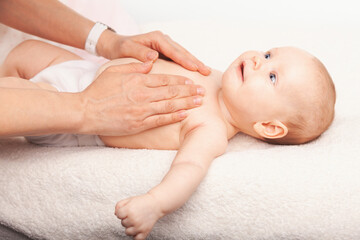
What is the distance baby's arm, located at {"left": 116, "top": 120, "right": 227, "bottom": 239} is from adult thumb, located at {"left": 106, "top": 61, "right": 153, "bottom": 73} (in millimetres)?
253

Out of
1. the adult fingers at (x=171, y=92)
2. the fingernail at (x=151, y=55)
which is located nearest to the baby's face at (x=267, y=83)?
the adult fingers at (x=171, y=92)

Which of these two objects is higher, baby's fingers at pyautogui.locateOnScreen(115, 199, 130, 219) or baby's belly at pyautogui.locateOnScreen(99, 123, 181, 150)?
baby's belly at pyautogui.locateOnScreen(99, 123, 181, 150)

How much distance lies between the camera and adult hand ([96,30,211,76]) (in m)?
1.26

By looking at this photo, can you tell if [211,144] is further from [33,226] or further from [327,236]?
[33,226]

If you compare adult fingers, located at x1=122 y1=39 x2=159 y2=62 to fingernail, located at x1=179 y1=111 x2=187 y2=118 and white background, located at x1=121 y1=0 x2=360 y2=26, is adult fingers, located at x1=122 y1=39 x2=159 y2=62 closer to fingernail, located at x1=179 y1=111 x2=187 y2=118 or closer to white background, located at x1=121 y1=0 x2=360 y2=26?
fingernail, located at x1=179 y1=111 x2=187 y2=118

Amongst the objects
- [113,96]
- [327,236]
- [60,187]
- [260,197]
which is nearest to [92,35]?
[113,96]

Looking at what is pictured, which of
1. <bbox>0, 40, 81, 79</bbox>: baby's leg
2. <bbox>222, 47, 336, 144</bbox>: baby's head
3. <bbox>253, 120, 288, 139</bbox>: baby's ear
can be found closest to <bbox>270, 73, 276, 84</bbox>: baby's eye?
<bbox>222, 47, 336, 144</bbox>: baby's head

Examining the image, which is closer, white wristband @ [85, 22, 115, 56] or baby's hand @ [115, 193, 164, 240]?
baby's hand @ [115, 193, 164, 240]

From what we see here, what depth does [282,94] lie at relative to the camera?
1126 millimetres

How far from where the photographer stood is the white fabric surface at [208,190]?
0.98 metres

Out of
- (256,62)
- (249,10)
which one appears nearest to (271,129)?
(256,62)

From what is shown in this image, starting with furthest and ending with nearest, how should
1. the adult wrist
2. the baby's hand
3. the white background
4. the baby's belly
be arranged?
the white background < the adult wrist < the baby's belly < the baby's hand

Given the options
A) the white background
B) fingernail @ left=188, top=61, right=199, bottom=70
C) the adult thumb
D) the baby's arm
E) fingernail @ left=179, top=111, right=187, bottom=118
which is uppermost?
the white background

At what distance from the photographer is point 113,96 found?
3.61 feet
